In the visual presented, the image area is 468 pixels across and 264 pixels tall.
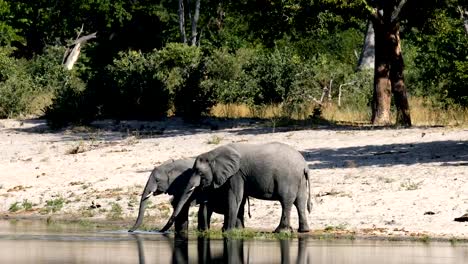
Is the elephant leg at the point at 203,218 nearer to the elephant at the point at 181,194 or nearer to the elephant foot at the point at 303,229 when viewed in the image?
the elephant at the point at 181,194

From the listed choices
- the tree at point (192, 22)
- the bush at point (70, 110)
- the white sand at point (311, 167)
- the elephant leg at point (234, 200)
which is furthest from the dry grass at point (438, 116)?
the tree at point (192, 22)

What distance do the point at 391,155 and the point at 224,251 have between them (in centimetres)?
1163

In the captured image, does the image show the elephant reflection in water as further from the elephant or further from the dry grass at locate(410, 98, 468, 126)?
the dry grass at locate(410, 98, 468, 126)

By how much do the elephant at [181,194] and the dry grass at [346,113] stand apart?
55.1 ft

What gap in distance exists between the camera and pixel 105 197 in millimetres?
28156

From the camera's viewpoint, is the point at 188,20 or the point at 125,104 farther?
the point at 188,20

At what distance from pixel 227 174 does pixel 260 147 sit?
2.74ft

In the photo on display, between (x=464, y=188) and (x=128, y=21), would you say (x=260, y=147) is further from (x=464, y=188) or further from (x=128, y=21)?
(x=128, y=21)

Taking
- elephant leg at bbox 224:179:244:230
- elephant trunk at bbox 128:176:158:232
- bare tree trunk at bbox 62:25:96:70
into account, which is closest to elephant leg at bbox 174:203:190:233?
elephant trunk at bbox 128:176:158:232

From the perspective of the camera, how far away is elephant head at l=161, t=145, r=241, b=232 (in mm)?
22234

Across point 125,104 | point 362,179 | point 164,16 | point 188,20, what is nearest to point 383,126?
point 125,104

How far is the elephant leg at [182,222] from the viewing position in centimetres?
2297

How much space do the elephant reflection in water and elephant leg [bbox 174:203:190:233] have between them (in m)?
0.53

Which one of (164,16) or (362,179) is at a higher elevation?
(164,16)
